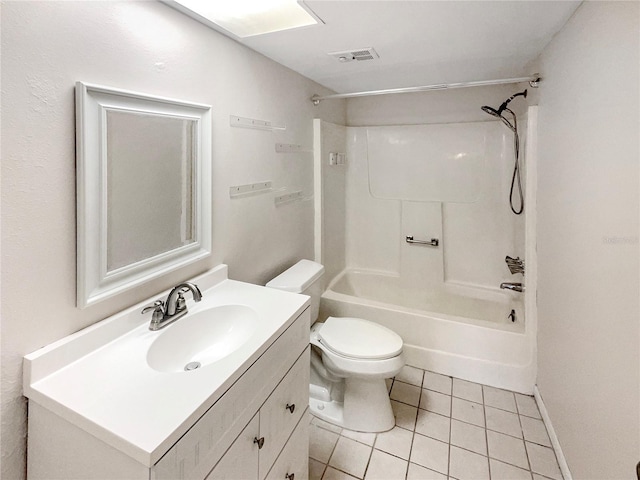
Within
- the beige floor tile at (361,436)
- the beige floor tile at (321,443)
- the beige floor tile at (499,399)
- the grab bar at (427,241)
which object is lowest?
the beige floor tile at (321,443)

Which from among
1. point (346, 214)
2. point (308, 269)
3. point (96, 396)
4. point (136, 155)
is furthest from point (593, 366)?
point (346, 214)

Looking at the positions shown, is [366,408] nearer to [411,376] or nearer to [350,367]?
[350,367]

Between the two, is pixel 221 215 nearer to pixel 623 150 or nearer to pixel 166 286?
pixel 166 286

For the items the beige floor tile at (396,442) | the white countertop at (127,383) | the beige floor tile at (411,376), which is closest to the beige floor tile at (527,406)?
the beige floor tile at (411,376)

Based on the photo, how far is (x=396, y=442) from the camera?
1.75 meters

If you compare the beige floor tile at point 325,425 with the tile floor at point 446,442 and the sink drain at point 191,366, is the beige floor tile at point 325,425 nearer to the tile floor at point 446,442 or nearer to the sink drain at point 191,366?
the tile floor at point 446,442

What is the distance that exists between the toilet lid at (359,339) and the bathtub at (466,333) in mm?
441

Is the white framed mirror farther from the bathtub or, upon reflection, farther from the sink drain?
the bathtub

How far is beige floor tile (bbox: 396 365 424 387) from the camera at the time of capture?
224 centimetres

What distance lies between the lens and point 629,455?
0.99 m

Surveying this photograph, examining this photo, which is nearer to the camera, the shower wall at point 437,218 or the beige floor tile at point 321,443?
the beige floor tile at point 321,443

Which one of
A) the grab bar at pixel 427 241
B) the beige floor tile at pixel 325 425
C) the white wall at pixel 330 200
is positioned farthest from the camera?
the grab bar at pixel 427 241

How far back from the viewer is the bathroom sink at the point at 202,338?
45.7 inches

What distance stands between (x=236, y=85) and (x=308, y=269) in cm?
113
